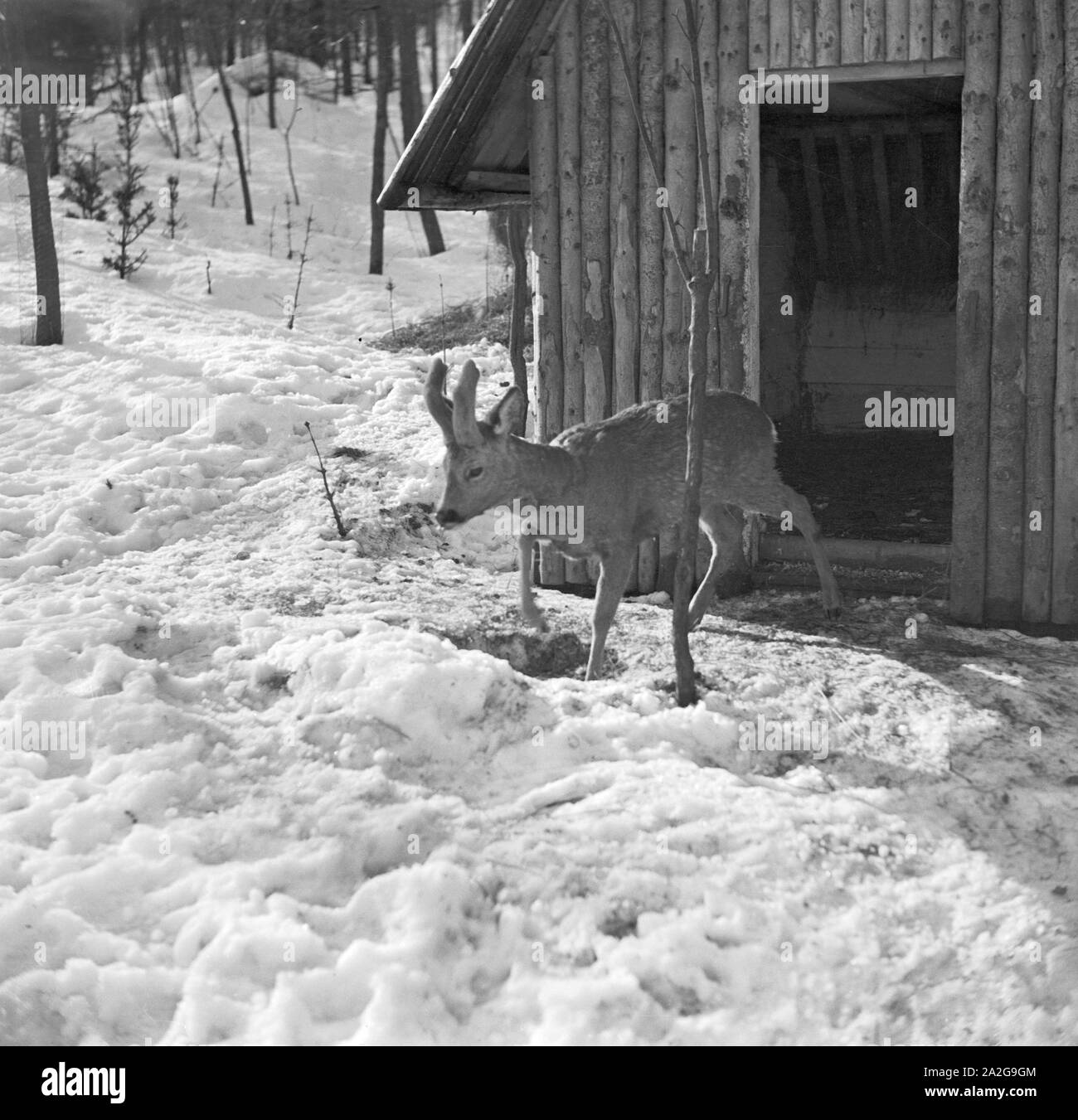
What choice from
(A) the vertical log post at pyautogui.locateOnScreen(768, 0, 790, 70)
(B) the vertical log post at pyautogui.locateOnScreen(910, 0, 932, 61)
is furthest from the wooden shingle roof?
(B) the vertical log post at pyautogui.locateOnScreen(910, 0, 932, 61)

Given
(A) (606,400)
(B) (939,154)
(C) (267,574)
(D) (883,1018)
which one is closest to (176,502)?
(C) (267,574)

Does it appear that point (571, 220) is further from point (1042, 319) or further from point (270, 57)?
point (270, 57)

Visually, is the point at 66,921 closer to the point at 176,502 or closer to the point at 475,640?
the point at 475,640

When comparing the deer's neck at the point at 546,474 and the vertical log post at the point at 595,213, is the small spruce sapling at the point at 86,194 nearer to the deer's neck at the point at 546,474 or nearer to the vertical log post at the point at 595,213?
the vertical log post at the point at 595,213

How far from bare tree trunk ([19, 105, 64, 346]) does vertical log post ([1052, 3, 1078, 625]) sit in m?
9.02

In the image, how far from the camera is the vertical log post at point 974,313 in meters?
7.87

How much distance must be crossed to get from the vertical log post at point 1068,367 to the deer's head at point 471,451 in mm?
3308

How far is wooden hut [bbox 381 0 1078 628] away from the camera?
25.8ft

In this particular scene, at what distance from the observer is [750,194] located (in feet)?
27.6

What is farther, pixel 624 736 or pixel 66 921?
pixel 624 736

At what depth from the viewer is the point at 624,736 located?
6.07 m

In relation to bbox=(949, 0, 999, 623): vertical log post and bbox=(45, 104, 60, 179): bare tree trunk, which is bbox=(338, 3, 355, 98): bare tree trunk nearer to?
bbox=(45, 104, 60, 179): bare tree trunk

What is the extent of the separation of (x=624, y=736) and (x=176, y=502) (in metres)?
4.63
